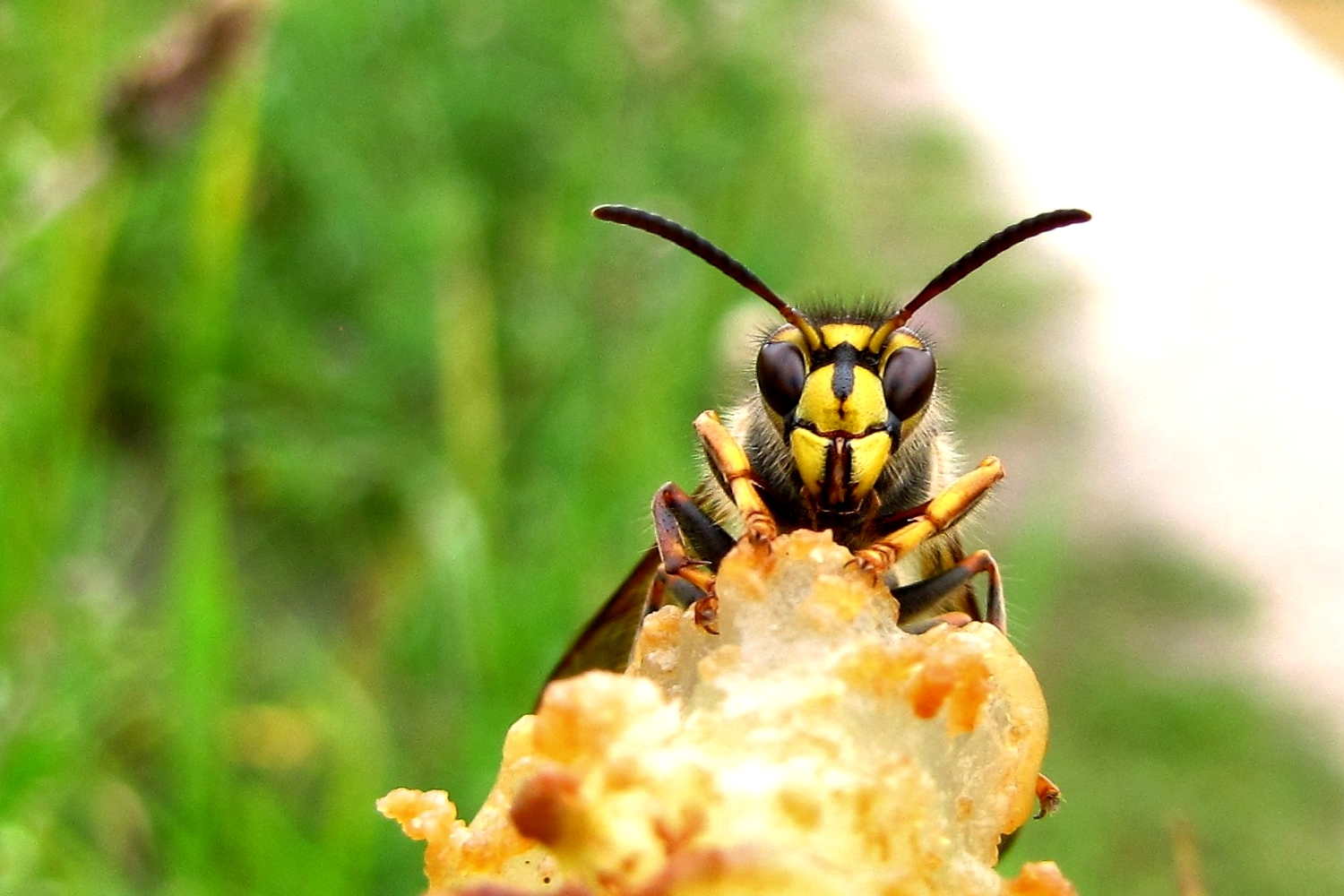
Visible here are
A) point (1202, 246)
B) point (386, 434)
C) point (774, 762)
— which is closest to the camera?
point (774, 762)

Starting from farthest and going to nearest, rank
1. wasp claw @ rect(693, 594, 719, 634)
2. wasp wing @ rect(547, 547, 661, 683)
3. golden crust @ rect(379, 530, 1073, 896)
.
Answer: wasp wing @ rect(547, 547, 661, 683) < wasp claw @ rect(693, 594, 719, 634) < golden crust @ rect(379, 530, 1073, 896)

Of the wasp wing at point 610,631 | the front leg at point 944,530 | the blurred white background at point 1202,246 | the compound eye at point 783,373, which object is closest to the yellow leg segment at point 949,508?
the front leg at point 944,530

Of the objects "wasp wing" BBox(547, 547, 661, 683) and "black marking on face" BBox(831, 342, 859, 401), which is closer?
"black marking on face" BBox(831, 342, 859, 401)

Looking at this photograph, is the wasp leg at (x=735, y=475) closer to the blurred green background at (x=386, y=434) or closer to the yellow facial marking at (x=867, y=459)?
the yellow facial marking at (x=867, y=459)

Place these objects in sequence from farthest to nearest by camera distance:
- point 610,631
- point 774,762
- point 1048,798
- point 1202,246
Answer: point 1202,246 → point 610,631 → point 1048,798 → point 774,762

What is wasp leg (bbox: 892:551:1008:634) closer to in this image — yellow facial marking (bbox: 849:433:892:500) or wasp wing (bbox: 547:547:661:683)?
yellow facial marking (bbox: 849:433:892:500)


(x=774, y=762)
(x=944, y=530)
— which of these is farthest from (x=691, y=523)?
(x=774, y=762)

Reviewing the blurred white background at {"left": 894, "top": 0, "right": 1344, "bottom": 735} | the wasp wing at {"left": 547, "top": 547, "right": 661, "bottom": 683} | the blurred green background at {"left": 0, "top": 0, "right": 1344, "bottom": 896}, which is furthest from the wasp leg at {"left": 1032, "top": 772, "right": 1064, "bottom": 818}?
the blurred white background at {"left": 894, "top": 0, "right": 1344, "bottom": 735}

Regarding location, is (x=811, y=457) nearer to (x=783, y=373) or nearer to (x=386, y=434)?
(x=783, y=373)
